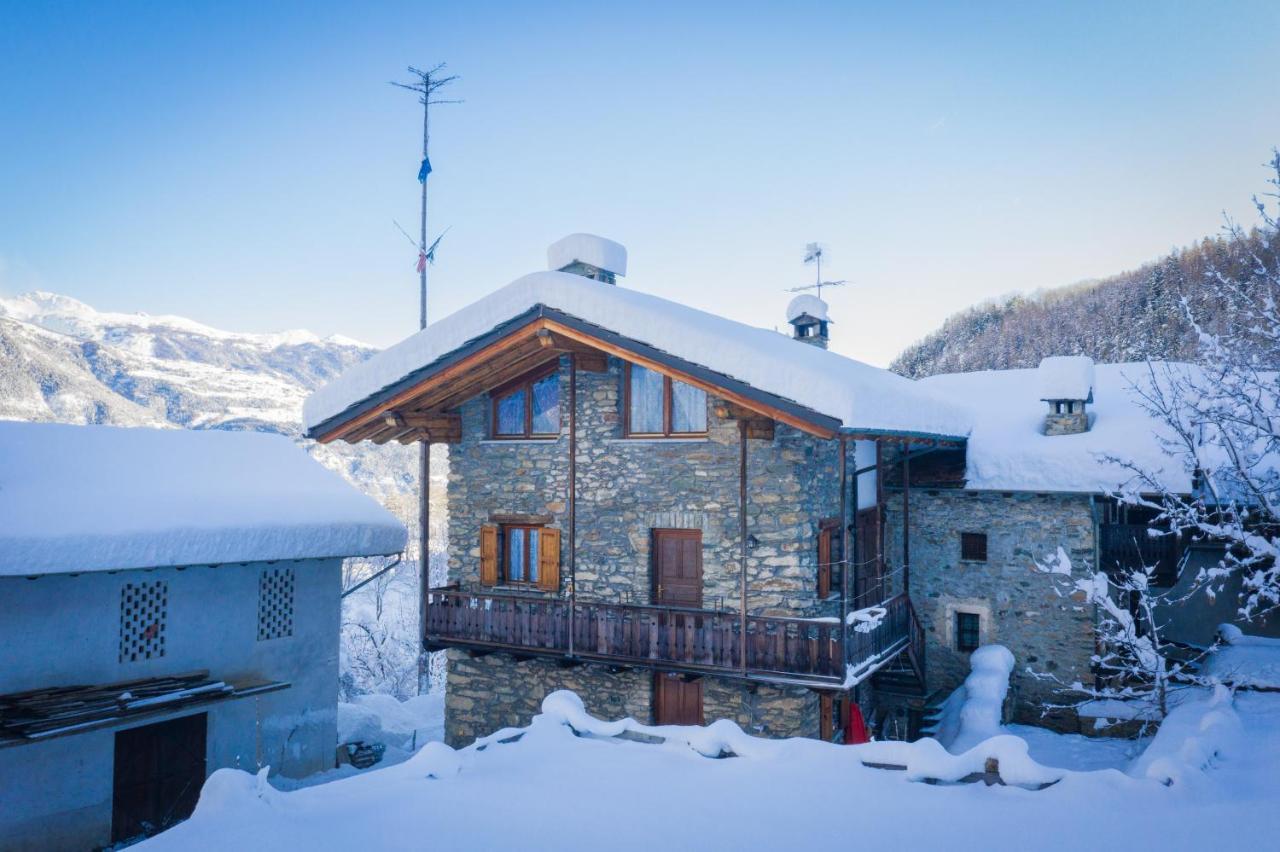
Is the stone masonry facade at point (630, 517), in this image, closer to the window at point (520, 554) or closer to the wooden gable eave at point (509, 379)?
the window at point (520, 554)

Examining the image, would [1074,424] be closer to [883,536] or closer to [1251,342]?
[883,536]

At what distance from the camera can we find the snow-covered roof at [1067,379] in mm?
15836

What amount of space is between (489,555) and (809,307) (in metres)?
9.43

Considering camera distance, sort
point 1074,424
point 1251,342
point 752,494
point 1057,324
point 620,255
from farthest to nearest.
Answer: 1. point 1057,324
2. point 1074,424
3. point 620,255
4. point 752,494
5. point 1251,342

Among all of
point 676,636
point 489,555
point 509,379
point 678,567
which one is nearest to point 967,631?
point 678,567

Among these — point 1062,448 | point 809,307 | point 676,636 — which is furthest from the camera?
point 809,307

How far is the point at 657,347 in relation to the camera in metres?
10.9

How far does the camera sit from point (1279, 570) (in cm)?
646

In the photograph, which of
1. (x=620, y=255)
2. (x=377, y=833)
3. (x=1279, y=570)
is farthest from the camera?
(x=620, y=255)

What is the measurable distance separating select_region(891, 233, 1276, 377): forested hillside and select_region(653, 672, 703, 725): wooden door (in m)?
39.0

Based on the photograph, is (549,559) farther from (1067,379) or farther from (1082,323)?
(1082,323)

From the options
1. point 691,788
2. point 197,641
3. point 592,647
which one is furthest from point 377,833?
point 197,641

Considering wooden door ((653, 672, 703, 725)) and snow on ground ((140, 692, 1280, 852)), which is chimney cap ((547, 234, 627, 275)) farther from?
snow on ground ((140, 692, 1280, 852))

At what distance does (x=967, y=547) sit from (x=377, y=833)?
44.3 ft
